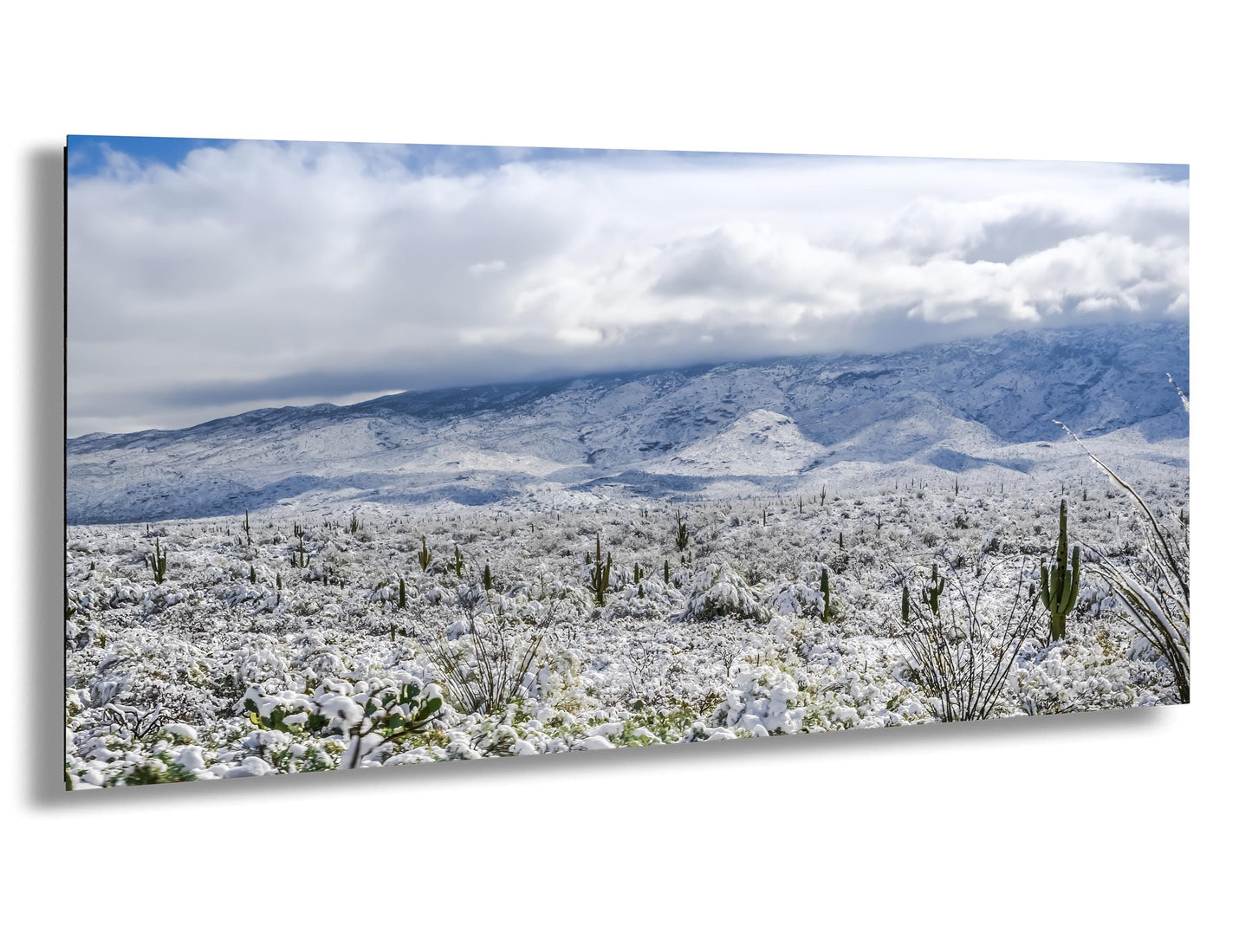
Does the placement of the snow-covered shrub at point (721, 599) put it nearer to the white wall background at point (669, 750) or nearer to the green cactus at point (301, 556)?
the white wall background at point (669, 750)

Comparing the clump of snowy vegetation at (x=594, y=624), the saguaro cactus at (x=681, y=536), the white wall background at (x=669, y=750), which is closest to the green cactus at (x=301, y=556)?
the clump of snowy vegetation at (x=594, y=624)

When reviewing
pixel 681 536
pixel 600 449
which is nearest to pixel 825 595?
pixel 681 536

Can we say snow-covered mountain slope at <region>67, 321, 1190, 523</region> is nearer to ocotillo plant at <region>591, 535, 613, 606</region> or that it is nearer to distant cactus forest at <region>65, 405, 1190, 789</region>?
distant cactus forest at <region>65, 405, 1190, 789</region>

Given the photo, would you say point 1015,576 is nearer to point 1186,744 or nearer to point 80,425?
point 1186,744

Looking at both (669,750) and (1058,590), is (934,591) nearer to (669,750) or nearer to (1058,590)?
(1058,590)

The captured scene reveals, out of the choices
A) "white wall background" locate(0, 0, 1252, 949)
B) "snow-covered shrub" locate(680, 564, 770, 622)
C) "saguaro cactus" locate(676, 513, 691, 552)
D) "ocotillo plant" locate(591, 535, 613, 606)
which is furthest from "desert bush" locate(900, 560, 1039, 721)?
"ocotillo plant" locate(591, 535, 613, 606)
